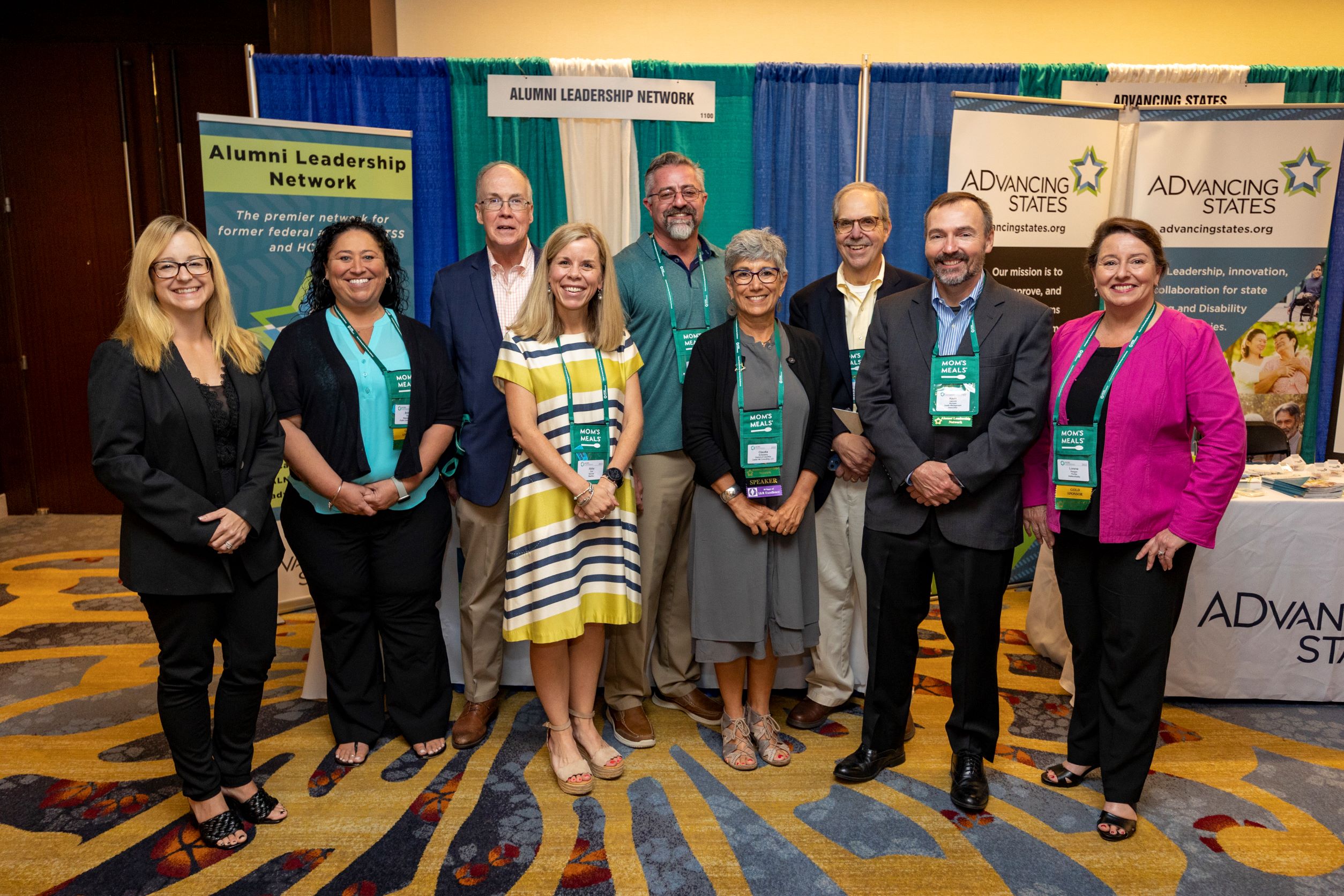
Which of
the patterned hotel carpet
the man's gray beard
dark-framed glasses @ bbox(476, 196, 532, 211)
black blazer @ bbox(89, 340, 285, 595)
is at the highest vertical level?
dark-framed glasses @ bbox(476, 196, 532, 211)

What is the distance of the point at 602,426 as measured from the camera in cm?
253

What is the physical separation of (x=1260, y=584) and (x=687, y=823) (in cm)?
225

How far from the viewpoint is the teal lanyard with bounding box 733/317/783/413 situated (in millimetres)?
2523

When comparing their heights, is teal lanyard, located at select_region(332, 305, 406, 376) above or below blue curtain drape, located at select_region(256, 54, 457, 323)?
below

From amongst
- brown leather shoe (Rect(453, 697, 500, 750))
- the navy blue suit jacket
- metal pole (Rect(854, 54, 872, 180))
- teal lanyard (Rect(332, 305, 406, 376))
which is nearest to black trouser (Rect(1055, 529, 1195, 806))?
the navy blue suit jacket

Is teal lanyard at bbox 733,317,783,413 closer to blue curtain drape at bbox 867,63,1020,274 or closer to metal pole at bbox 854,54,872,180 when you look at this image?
blue curtain drape at bbox 867,63,1020,274

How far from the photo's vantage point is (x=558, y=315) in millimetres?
2551

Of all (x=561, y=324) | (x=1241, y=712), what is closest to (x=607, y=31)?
(x=561, y=324)

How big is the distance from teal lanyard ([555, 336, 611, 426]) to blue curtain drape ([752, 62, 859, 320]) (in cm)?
235

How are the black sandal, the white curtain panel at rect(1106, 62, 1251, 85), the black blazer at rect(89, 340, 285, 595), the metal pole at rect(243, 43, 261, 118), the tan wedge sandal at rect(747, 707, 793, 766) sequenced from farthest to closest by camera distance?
the white curtain panel at rect(1106, 62, 1251, 85) < the metal pole at rect(243, 43, 261, 118) < the tan wedge sandal at rect(747, 707, 793, 766) < the black sandal < the black blazer at rect(89, 340, 285, 595)

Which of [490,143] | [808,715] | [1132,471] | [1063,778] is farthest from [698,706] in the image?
[490,143]

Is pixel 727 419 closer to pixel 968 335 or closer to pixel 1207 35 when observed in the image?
pixel 968 335

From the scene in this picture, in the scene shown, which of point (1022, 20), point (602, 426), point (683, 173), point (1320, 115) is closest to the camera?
point (602, 426)

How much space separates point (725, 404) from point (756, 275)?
40 cm
